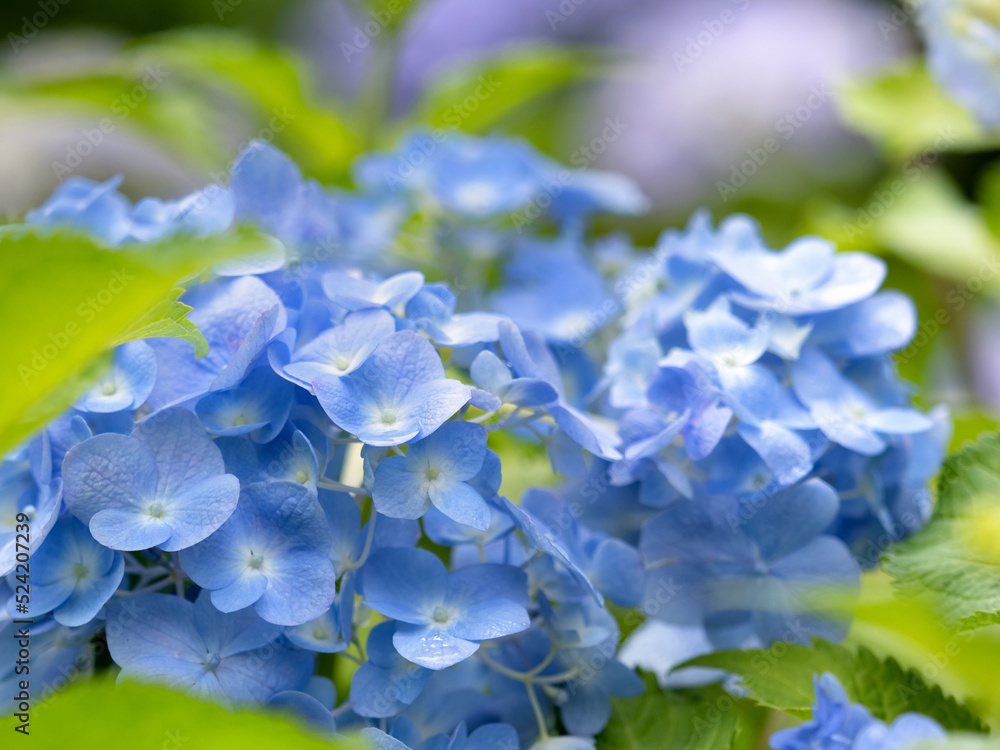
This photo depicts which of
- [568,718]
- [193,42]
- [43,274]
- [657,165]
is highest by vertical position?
[43,274]

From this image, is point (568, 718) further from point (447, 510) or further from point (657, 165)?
point (657, 165)

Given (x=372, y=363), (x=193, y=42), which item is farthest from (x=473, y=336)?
(x=193, y=42)

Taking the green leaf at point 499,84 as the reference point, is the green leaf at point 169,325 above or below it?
above

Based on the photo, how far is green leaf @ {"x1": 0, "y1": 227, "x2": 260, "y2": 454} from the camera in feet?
0.94

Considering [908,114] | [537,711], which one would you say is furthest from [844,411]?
[908,114]

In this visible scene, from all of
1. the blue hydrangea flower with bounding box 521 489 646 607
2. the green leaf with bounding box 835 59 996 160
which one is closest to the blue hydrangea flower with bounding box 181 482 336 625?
the blue hydrangea flower with bounding box 521 489 646 607

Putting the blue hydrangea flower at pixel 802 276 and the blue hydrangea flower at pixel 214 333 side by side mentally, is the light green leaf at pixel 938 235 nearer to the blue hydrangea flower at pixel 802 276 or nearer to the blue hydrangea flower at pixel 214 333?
the blue hydrangea flower at pixel 802 276

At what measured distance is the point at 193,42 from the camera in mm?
833

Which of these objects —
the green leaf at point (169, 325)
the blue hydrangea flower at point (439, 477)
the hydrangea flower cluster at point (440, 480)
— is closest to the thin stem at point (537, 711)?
the hydrangea flower cluster at point (440, 480)

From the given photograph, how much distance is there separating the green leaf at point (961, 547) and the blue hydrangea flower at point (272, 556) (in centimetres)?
26

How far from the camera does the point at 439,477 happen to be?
0.40 m

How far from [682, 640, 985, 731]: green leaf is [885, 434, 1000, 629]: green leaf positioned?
0.05 meters

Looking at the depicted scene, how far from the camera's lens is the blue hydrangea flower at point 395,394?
39 cm

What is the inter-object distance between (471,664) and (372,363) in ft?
0.54
